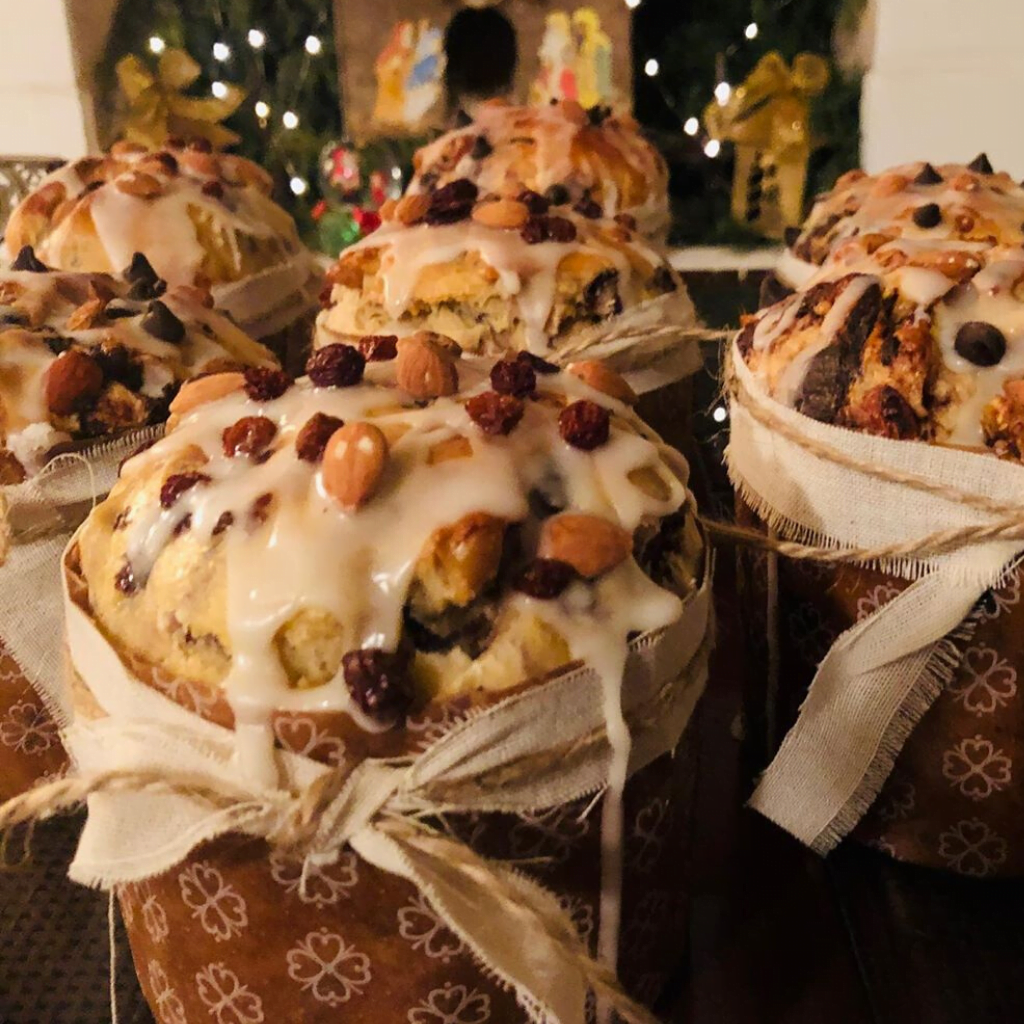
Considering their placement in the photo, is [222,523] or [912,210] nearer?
[222,523]

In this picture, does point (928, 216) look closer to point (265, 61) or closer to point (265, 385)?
point (265, 385)

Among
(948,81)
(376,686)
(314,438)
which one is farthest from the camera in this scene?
(948,81)

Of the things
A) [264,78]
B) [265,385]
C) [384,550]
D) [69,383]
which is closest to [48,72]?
[264,78]

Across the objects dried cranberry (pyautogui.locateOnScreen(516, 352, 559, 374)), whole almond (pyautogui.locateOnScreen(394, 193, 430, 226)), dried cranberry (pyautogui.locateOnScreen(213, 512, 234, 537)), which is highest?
whole almond (pyautogui.locateOnScreen(394, 193, 430, 226))

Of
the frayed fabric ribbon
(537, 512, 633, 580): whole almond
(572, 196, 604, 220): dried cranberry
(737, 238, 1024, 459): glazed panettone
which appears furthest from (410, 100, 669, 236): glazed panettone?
the frayed fabric ribbon

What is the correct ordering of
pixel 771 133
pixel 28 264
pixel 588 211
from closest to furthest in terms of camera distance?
pixel 28 264
pixel 588 211
pixel 771 133

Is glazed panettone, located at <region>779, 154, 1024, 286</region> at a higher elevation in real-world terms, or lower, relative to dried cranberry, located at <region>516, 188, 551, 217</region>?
lower

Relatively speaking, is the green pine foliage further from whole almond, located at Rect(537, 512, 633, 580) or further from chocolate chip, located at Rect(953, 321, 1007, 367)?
whole almond, located at Rect(537, 512, 633, 580)

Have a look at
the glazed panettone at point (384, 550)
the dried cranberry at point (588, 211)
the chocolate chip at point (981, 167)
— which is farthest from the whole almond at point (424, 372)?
the chocolate chip at point (981, 167)
